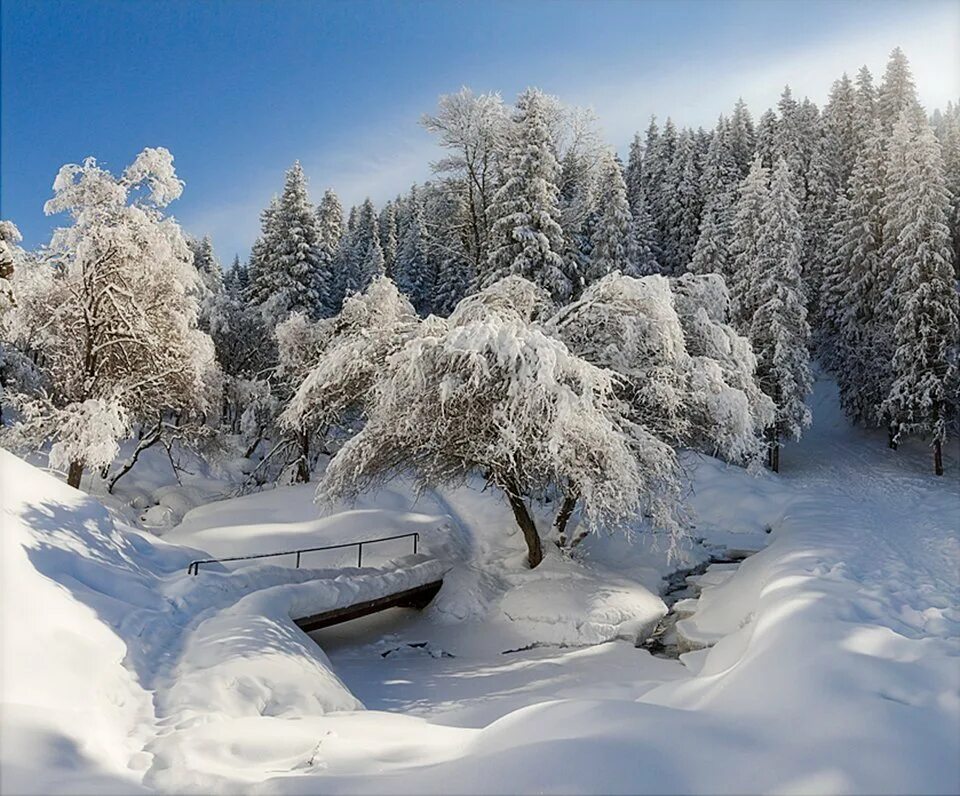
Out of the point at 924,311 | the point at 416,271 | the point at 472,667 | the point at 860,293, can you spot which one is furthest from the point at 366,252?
the point at 472,667

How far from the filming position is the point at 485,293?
14.9 metres

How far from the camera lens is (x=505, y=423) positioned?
11.7 m

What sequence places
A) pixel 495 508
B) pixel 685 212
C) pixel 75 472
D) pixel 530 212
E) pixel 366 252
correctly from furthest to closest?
1. pixel 366 252
2. pixel 685 212
3. pixel 530 212
4. pixel 495 508
5. pixel 75 472

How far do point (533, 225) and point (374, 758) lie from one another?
879 inches

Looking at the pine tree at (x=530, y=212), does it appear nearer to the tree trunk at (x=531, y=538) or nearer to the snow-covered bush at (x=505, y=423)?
the snow-covered bush at (x=505, y=423)

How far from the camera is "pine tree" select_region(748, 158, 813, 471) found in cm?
2750

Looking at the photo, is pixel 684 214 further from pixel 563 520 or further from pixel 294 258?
pixel 563 520

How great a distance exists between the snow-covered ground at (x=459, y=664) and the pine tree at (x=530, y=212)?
10.4 metres

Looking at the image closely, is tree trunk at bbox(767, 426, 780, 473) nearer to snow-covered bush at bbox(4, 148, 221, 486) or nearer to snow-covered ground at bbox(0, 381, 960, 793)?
snow-covered ground at bbox(0, 381, 960, 793)

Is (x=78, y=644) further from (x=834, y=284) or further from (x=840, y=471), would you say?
(x=834, y=284)

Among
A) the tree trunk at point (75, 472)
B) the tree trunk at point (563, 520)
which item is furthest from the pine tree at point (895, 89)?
the tree trunk at point (75, 472)

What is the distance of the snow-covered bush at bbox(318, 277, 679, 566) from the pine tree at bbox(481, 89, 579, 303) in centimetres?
1104

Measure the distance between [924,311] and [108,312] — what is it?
31358 mm

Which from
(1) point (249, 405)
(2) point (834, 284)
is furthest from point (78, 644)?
(2) point (834, 284)
